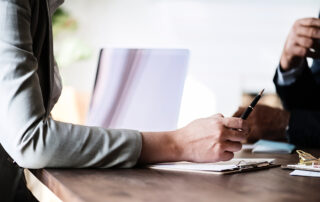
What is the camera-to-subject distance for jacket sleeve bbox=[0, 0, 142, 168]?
2.95 ft

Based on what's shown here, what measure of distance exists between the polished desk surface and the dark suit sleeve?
0.58 metres

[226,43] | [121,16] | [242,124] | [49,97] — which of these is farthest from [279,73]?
[121,16]

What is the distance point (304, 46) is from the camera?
1549mm

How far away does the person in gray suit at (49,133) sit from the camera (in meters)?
0.90

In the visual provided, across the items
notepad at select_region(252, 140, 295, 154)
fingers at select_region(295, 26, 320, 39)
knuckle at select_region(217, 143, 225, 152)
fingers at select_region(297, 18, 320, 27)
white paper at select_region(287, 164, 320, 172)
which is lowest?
notepad at select_region(252, 140, 295, 154)

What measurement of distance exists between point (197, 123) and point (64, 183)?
34cm

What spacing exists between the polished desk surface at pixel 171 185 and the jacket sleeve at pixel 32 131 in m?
0.03

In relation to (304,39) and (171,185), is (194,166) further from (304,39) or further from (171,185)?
(304,39)

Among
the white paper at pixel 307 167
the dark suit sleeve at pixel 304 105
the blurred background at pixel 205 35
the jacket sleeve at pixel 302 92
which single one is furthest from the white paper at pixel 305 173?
the blurred background at pixel 205 35

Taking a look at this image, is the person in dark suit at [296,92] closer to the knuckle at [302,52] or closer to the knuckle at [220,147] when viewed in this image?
the knuckle at [302,52]

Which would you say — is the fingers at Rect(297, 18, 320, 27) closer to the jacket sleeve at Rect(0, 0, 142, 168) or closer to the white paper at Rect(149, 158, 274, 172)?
the white paper at Rect(149, 158, 274, 172)

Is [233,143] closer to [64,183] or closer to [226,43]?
[64,183]

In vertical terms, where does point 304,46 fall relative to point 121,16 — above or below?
above

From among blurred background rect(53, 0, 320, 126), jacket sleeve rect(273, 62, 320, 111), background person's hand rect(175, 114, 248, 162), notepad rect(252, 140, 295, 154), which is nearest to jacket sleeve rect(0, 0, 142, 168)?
background person's hand rect(175, 114, 248, 162)
